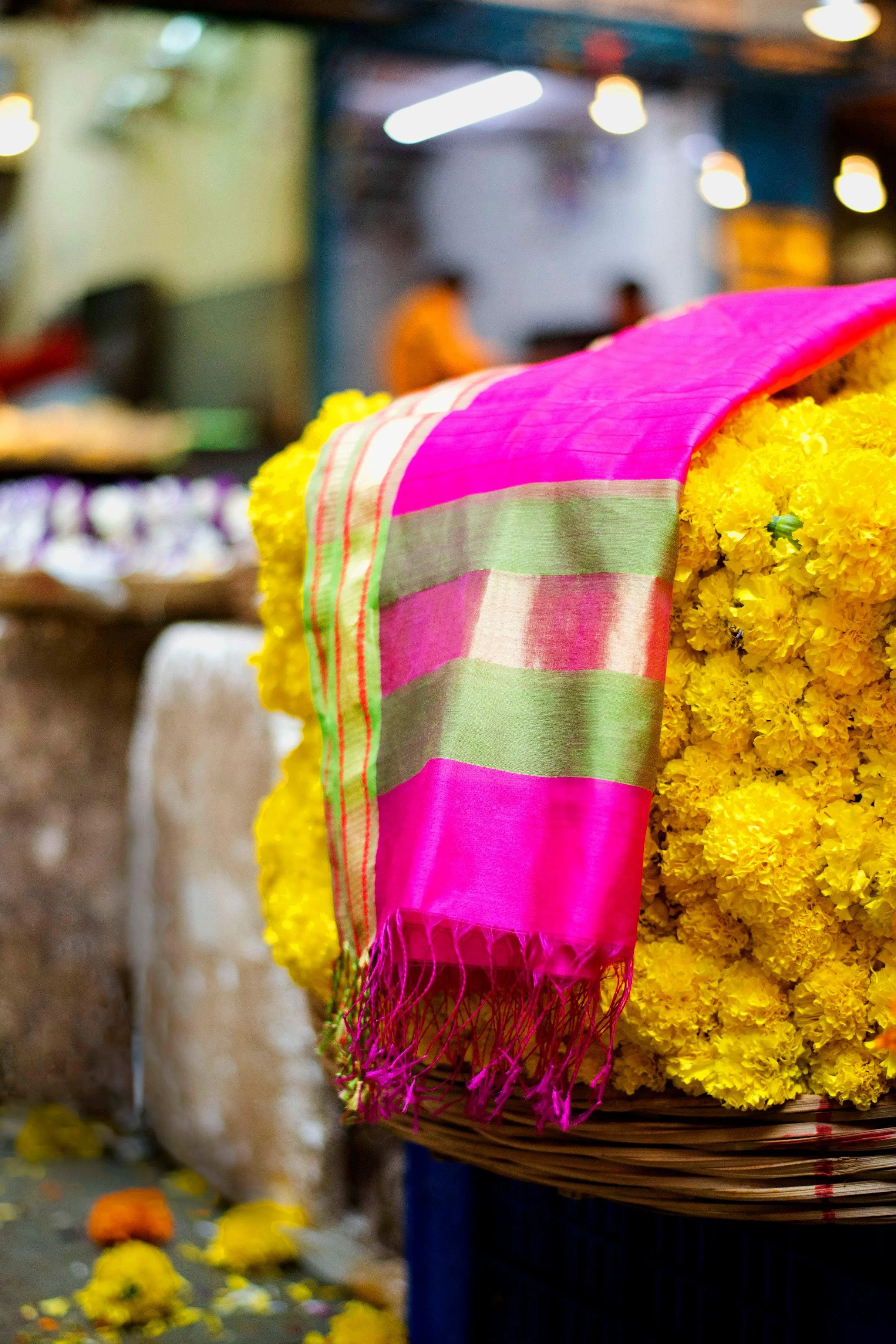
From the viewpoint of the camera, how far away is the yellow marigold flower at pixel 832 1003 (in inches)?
30.1

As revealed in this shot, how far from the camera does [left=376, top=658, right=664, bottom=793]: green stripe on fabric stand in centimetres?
73

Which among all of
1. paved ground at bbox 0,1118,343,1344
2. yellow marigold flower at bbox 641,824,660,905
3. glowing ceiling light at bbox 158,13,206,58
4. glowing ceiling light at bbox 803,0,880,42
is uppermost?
glowing ceiling light at bbox 158,13,206,58

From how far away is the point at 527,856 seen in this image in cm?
73

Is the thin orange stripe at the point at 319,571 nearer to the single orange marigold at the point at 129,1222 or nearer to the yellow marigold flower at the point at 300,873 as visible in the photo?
the yellow marigold flower at the point at 300,873

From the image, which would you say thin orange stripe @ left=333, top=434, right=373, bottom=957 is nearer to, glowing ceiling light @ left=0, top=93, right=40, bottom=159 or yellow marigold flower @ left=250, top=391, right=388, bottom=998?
yellow marigold flower @ left=250, top=391, right=388, bottom=998

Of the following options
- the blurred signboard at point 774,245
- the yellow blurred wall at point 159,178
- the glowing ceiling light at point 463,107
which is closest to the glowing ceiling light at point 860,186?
the blurred signboard at point 774,245

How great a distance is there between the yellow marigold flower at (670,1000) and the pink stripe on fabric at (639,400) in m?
0.28

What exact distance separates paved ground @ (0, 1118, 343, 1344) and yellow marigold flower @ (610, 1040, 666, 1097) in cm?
84

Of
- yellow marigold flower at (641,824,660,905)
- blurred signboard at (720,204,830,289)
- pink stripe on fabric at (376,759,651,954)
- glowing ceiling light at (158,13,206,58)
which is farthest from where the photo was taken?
blurred signboard at (720,204,830,289)

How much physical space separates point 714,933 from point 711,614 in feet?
0.62

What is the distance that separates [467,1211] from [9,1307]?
0.57m

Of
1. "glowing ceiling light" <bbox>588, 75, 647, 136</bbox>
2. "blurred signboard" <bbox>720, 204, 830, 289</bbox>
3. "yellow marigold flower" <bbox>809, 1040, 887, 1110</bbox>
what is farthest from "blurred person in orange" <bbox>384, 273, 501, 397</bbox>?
"yellow marigold flower" <bbox>809, 1040, 887, 1110</bbox>

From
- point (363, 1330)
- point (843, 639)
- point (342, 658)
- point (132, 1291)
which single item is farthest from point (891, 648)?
point (132, 1291)

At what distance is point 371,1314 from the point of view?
56.9 inches
